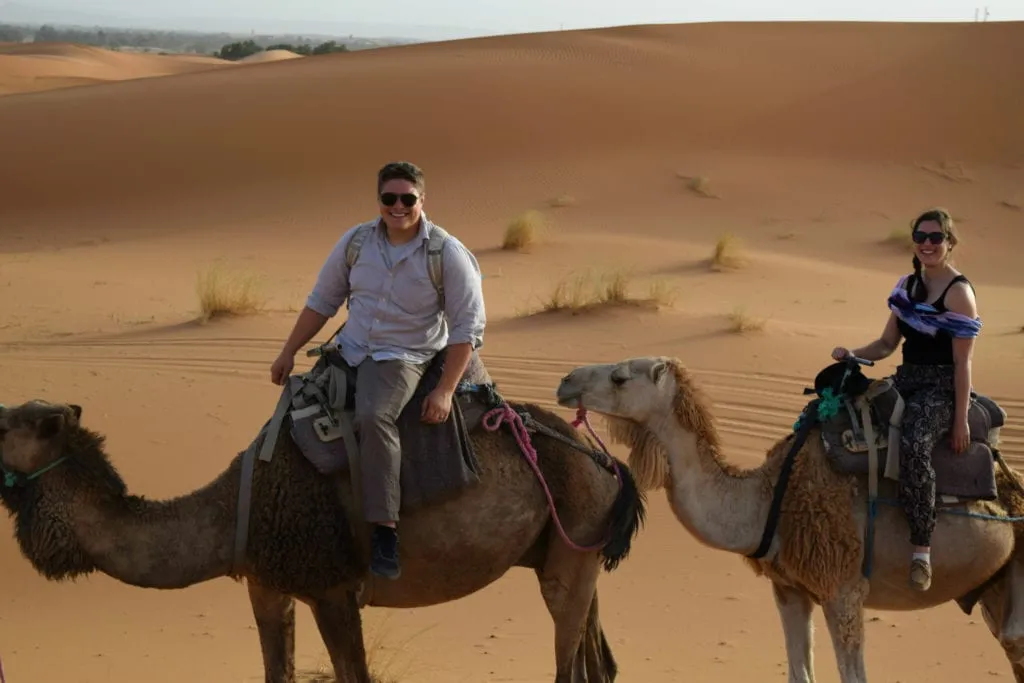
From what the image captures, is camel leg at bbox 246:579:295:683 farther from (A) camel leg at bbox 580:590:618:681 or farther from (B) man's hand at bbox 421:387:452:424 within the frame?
(A) camel leg at bbox 580:590:618:681

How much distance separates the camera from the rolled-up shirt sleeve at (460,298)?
5.44m

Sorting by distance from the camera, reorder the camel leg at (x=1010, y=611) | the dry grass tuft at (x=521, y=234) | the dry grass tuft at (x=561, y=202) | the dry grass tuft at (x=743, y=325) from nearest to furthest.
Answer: the camel leg at (x=1010, y=611), the dry grass tuft at (x=743, y=325), the dry grass tuft at (x=521, y=234), the dry grass tuft at (x=561, y=202)

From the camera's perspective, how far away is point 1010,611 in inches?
236

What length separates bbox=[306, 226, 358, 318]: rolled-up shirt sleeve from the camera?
5.66m

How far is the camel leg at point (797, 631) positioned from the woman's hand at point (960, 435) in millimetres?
943

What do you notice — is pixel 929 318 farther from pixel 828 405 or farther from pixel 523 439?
pixel 523 439

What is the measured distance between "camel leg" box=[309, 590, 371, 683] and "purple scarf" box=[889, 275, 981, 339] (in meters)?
2.72

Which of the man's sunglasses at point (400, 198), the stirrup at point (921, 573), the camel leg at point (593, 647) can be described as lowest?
the camel leg at point (593, 647)

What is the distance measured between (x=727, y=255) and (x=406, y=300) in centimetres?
1491

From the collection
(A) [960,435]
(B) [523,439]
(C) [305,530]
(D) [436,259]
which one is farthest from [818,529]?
(C) [305,530]

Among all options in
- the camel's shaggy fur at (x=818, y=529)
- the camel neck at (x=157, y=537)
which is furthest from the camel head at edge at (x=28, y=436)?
the camel's shaggy fur at (x=818, y=529)

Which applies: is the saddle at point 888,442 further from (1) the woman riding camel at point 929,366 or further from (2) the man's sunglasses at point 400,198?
(2) the man's sunglasses at point 400,198

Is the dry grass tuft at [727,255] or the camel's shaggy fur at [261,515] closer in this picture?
the camel's shaggy fur at [261,515]

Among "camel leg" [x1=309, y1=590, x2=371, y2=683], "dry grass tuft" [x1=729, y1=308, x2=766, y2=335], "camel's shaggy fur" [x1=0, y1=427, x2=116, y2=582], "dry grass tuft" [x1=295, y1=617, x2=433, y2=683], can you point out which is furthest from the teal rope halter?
"dry grass tuft" [x1=729, y1=308, x2=766, y2=335]
